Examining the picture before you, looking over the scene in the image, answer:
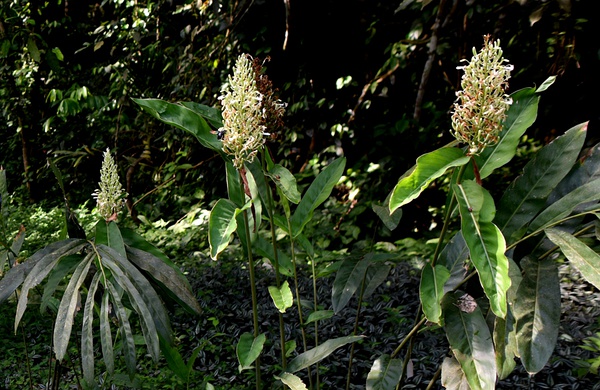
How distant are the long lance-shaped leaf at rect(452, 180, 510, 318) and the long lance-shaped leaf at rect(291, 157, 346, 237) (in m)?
0.55

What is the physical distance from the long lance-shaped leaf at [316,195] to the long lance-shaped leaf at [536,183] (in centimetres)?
52

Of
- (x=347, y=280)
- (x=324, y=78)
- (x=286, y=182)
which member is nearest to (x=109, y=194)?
(x=286, y=182)

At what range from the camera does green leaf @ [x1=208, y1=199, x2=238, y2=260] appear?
1.30 m

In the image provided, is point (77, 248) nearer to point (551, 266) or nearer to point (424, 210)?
point (551, 266)

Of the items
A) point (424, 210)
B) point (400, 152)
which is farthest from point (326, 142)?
point (424, 210)

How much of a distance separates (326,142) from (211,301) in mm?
2037

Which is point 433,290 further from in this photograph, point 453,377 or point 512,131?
point 512,131

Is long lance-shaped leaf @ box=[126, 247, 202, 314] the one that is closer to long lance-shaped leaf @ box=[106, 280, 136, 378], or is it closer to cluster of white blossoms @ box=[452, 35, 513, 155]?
long lance-shaped leaf @ box=[106, 280, 136, 378]

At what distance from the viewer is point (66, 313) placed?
1352mm

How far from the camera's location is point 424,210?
413 cm

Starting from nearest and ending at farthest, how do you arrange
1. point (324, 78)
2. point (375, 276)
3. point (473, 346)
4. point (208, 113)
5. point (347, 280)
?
1. point (473, 346)
2. point (208, 113)
3. point (347, 280)
4. point (375, 276)
5. point (324, 78)

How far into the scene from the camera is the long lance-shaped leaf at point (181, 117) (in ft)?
4.67

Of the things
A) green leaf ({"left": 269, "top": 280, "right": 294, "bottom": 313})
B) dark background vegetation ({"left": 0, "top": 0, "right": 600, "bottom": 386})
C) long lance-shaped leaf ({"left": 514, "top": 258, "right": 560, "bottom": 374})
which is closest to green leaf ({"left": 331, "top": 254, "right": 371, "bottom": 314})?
green leaf ({"left": 269, "top": 280, "right": 294, "bottom": 313})

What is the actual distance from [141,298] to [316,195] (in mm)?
630
